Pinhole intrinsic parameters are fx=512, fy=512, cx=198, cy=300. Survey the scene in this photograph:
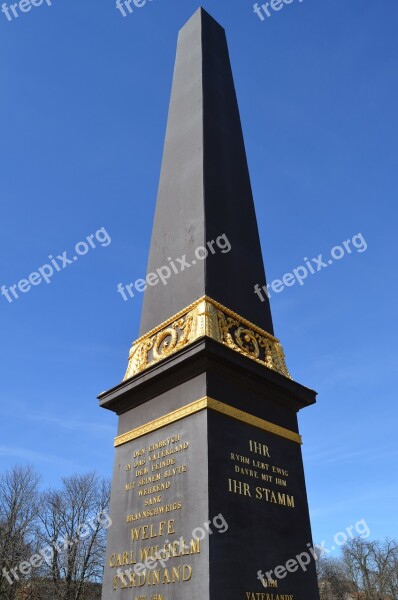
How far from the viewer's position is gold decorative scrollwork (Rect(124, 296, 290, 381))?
842 centimetres

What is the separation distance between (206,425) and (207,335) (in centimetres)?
138

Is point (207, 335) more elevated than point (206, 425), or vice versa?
point (207, 335)

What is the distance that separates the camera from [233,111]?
12914 mm

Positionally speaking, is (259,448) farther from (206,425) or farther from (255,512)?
(206,425)

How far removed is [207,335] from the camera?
784 centimetres

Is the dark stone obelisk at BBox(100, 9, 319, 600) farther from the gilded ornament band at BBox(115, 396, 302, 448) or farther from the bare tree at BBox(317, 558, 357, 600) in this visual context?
the bare tree at BBox(317, 558, 357, 600)

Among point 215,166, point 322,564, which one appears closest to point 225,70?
point 215,166

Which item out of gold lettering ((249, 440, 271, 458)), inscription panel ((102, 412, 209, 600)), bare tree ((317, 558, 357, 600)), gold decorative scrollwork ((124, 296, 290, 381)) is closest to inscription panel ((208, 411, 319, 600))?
gold lettering ((249, 440, 271, 458))

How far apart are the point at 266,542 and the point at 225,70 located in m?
11.7

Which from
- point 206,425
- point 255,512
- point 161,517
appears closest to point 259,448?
point 255,512

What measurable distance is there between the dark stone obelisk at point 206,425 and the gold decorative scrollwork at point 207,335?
27 millimetres

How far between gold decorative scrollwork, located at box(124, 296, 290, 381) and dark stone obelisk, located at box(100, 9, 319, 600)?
1.1 inches

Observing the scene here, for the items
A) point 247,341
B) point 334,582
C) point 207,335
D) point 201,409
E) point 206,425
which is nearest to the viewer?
point 206,425

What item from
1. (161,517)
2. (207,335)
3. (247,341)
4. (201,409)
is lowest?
(161,517)
